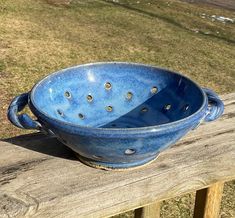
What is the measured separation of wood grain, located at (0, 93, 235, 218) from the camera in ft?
3.69

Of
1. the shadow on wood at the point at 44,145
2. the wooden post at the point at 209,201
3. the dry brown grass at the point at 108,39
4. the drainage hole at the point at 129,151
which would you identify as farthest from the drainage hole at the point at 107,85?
the dry brown grass at the point at 108,39

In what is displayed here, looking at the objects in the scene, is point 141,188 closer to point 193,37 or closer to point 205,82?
point 205,82

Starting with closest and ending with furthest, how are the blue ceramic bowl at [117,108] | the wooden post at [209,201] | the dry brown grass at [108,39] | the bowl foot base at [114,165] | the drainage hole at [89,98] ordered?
the blue ceramic bowl at [117,108] < the bowl foot base at [114,165] < the drainage hole at [89,98] < the wooden post at [209,201] < the dry brown grass at [108,39]

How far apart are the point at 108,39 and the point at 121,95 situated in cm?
368

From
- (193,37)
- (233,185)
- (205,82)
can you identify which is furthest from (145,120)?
(193,37)

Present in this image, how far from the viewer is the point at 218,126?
1.54m

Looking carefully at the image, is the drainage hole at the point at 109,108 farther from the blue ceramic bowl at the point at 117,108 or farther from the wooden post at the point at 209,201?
the wooden post at the point at 209,201

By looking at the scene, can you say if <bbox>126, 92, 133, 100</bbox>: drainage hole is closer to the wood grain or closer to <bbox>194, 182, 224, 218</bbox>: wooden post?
the wood grain

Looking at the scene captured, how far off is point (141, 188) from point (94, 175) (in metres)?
0.12

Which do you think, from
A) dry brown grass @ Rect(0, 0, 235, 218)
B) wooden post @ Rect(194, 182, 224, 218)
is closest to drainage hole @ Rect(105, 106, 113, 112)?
wooden post @ Rect(194, 182, 224, 218)

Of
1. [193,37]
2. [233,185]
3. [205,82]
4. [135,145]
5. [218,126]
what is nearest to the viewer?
[135,145]

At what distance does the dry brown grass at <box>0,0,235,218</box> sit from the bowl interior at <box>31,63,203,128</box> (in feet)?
4.74

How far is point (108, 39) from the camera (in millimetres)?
5086

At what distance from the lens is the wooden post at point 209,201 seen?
1614 millimetres
